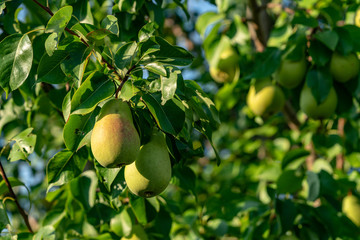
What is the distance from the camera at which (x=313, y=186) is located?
6.35 ft

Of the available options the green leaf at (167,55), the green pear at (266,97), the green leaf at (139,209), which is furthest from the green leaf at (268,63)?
the green leaf at (167,55)

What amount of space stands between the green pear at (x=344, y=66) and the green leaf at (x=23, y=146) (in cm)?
120

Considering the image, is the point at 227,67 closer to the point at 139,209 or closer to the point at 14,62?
the point at 139,209

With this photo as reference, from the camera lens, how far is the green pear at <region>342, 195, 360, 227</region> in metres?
2.26

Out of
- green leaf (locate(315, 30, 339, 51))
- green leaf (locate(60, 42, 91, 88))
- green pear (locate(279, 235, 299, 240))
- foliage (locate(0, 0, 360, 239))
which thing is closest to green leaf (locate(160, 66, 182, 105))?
foliage (locate(0, 0, 360, 239))

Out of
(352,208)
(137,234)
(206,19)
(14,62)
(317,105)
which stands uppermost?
(14,62)

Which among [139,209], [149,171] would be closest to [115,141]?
[149,171]

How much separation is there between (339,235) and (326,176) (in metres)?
0.26

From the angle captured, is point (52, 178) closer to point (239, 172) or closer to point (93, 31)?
point (93, 31)

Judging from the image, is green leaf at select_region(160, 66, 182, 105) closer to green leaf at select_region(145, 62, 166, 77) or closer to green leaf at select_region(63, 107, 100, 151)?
green leaf at select_region(145, 62, 166, 77)

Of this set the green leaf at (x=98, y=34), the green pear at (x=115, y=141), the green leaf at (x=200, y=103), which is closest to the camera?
the green pear at (x=115, y=141)

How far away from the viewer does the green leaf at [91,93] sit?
1.08 m

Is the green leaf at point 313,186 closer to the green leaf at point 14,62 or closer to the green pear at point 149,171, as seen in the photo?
the green pear at point 149,171

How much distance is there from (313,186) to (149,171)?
108cm
